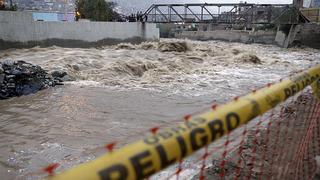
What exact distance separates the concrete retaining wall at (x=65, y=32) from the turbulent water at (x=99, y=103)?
112cm

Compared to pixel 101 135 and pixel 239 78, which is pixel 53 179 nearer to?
pixel 101 135

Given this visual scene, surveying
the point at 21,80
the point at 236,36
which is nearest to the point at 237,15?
the point at 236,36

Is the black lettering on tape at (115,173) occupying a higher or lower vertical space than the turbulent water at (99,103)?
higher

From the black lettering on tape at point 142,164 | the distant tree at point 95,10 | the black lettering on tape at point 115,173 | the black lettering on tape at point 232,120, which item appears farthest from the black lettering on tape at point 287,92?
the distant tree at point 95,10

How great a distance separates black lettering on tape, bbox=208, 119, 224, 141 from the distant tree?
39.6 m

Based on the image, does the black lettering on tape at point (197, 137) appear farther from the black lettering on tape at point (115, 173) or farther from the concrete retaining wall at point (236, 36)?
the concrete retaining wall at point (236, 36)

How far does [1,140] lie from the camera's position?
8.27 m

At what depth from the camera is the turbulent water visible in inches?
298

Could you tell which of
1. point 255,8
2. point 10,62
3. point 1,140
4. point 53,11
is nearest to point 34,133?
point 1,140

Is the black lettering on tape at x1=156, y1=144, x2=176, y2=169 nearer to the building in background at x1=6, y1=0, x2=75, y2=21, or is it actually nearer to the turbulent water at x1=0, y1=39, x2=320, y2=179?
the turbulent water at x1=0, y1=39, x2=320, y2=179

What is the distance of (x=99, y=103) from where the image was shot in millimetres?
12109

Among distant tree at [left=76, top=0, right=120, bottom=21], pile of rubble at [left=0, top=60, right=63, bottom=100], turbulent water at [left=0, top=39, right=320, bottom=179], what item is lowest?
turbulent water at [left=0, top=39, right=320, bottom=179]

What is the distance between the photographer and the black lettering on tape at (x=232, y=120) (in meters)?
2.04

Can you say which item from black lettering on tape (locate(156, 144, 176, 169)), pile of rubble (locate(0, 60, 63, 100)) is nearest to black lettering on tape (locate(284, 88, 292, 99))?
black lettering on tape (locate(156, 144, 176, 169))
